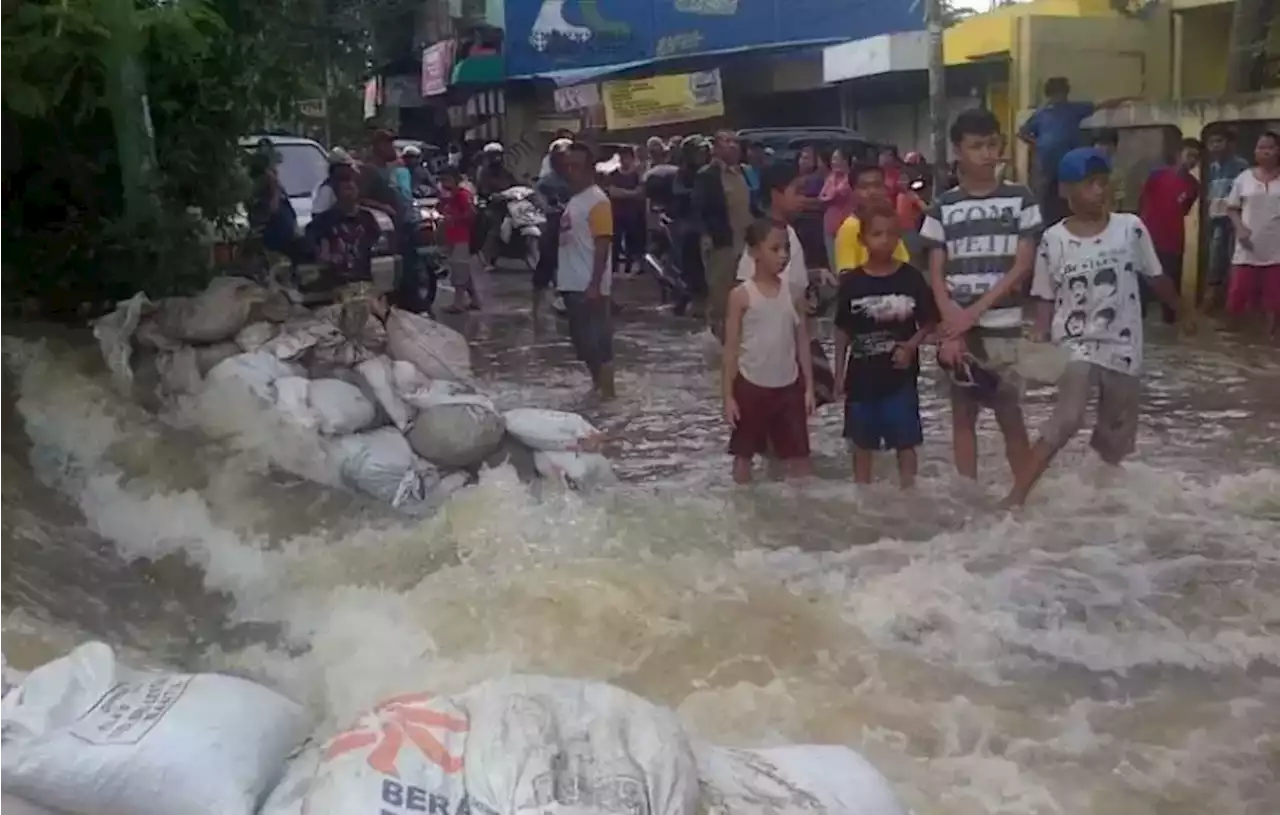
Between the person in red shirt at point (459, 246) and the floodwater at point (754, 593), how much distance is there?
630 cm

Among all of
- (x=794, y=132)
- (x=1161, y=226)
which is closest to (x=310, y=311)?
(x=1161, y=226)

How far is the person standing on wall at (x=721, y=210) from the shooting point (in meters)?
10.3

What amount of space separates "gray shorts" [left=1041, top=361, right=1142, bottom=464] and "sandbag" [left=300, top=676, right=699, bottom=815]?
3.60m

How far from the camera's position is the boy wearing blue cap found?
18.6 ft

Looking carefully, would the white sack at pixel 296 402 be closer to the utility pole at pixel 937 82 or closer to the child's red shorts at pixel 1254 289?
the child's red shorts at pixel 1254 289

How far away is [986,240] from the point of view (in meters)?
5.84

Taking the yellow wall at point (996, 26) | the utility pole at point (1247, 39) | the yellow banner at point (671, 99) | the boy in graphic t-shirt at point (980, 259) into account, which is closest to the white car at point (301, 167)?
the boy in graphic t-shirt at point (980, 259)

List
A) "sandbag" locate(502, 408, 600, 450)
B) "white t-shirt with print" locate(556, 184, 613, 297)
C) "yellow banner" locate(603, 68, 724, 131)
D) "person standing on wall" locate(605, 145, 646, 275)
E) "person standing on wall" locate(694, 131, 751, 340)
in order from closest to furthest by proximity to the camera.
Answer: "sandbag" locate(502, 408, 600, 450)
"white t-shirt with print" locate(556, 184, 613, 297)
"person standing on wall" locate(694, 131, 751, 340)
"person standing on wall" locate(605, 145, 646, 275)
"yellow banner" locate(603, 68, 724, 131)

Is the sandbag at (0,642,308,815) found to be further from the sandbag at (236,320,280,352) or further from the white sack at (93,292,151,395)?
the white sack at (93,292,151,395)

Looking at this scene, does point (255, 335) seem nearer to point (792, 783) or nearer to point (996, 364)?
point (996, 364)

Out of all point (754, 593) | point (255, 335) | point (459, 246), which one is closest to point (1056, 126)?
point (459, 246)

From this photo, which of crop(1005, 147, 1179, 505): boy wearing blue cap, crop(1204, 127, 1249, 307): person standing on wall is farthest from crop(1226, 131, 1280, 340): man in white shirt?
crop(1005, 147, 1179, 505): boy wearing blue cap

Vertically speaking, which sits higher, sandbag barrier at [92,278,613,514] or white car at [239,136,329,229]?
white car at [239,136,329,229]

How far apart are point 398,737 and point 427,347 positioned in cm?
431
